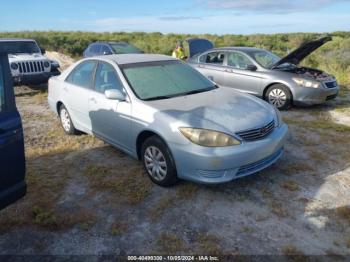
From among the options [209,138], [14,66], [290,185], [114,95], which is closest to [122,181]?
[114,95]

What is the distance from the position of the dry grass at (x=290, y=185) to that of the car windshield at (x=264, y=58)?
4.59m

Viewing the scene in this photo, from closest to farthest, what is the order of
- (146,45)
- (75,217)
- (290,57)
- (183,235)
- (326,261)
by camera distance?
(326,261) < (183,235) < (75,217) < (290,57) < (146,45)

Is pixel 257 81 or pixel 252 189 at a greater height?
pixel 257 81

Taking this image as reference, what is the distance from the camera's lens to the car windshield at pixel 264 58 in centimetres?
838

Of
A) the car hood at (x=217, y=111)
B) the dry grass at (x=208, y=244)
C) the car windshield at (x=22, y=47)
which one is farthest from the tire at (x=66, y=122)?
the car windshield at (x=22, y=47)

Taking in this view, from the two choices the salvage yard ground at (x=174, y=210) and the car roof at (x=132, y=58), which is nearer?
the salvage yard ground at (x=174, y=210)

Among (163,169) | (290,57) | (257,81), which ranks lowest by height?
(163,169)

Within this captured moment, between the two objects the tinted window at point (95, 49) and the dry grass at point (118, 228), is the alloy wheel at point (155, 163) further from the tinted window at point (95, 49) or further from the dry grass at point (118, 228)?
the tinted window at point (95, 49)

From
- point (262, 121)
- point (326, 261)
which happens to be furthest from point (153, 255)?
point (262, 121)

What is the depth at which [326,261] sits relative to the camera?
9.73 feet

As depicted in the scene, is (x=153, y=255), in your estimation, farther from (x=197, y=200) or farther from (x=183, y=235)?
(x=197, y=200)

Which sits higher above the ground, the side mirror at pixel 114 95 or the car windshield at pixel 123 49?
the car windshield at pixel 123 49

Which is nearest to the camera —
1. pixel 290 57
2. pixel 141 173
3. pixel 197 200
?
pixel 197 200

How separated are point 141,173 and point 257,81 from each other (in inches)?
184
